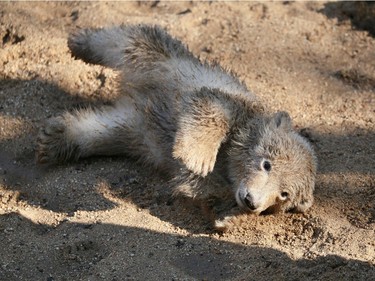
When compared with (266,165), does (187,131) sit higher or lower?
higher

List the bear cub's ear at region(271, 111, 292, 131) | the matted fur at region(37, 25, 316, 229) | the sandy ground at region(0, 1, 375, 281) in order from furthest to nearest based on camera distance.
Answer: the bear cub's ear at region(271, 111, 292, 131) < the matted fur at region(37, 25, 316, 229) < the sandy ground at region(0, 1, 375, 281)

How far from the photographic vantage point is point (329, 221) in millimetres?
5867

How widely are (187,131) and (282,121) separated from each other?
2.84 feet

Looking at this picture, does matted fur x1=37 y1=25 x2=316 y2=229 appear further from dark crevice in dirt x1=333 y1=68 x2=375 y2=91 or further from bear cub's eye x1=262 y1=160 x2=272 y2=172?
dark crevice in dirt x1=333 y1=68 x2=375 y2=91

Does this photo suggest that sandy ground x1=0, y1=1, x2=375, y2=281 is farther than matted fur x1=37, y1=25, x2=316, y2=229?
No

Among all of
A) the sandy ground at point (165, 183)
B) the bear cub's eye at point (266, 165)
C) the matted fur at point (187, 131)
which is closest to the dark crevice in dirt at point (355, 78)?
the sandy ground at point (165, 183)

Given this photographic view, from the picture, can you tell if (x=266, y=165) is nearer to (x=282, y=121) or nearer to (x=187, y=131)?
(x=282, y=121)

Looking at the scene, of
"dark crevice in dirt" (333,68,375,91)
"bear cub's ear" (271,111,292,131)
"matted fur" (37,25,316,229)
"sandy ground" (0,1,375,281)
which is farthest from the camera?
"dark crevice in dirt" (333,68,375,91)

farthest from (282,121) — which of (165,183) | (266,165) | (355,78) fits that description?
(355,78)

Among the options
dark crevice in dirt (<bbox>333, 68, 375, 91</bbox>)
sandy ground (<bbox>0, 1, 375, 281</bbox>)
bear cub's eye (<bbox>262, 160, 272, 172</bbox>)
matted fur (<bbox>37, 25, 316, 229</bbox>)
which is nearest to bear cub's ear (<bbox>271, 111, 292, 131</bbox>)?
matted fur (<bbox>37, 25, 316, 229</bbox>)

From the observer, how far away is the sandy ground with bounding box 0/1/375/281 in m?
5.32

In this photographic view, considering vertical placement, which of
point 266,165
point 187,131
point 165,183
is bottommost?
point 165,183

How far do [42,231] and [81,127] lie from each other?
4.35 ft

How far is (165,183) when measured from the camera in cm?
638
